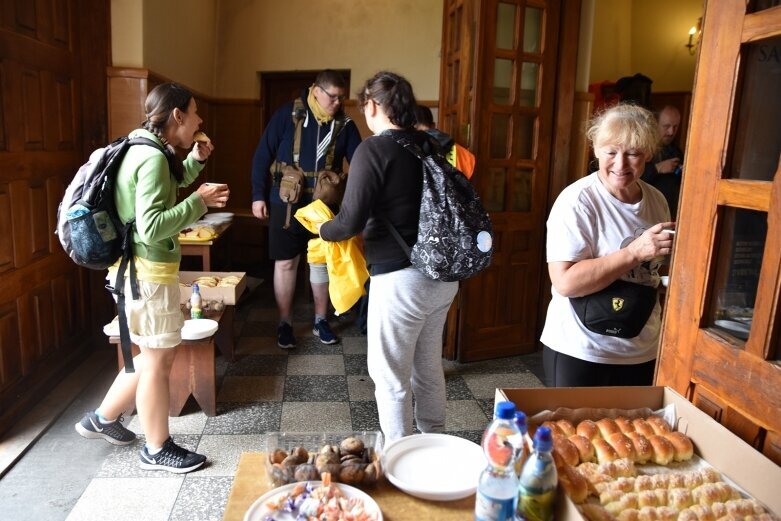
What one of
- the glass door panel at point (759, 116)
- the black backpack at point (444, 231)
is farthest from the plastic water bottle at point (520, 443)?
the black backpack at point (444, 231)

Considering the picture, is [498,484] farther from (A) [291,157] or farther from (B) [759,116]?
(A) [291,157]

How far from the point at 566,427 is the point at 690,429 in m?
0.26

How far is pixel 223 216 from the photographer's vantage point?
4.40m

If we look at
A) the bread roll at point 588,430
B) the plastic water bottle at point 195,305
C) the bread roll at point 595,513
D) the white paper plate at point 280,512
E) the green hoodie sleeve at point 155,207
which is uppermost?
the green hoodie sleeve at point 155,207

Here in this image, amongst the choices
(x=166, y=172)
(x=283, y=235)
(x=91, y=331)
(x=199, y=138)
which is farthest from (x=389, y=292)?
(x=91, y=331)

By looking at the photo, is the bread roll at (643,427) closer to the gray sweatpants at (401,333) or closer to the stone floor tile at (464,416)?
the gray sweatpants at (401,333)

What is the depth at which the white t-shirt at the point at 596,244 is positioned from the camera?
5.38 feet

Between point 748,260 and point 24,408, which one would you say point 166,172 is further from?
point 748,260

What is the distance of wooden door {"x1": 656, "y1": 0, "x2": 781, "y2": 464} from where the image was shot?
1.07 metres

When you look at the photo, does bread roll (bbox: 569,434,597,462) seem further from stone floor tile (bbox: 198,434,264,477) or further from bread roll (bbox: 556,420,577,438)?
stone floor tile (bbox: 198,434,264,477)

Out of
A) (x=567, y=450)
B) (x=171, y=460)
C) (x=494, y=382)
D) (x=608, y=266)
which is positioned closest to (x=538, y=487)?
(x=567, y=450)

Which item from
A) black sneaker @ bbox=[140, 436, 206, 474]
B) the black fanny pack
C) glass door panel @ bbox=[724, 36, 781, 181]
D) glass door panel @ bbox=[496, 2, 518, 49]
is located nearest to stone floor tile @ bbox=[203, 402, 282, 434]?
black sneaker @ bbox=[140, 436, 206, 474]

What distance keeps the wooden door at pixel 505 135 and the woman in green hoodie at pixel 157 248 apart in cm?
170

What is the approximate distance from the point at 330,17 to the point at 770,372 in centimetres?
531
